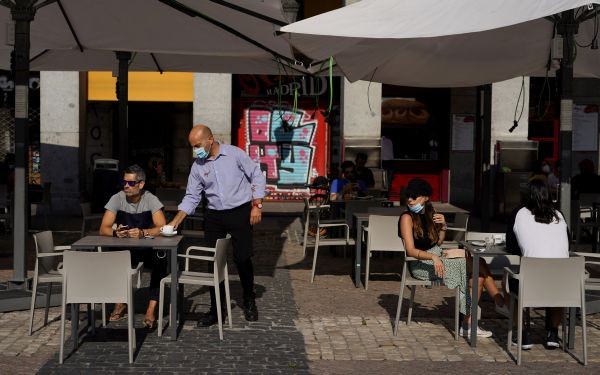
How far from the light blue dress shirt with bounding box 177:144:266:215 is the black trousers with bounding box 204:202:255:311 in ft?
0.21

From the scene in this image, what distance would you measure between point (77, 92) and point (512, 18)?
12.6 metres

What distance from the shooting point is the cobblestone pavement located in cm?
692

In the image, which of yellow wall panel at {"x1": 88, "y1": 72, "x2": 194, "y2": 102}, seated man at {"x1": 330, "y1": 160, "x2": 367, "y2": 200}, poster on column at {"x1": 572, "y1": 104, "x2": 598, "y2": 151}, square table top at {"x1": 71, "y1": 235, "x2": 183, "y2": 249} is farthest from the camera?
poster on column at {"x1": 572, "y1": 104, "x2": 598, "y2": 151}

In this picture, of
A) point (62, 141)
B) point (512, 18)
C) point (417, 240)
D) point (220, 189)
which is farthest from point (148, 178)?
point (512, 18)

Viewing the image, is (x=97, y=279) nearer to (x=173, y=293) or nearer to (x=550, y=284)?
(x=173, y=293)

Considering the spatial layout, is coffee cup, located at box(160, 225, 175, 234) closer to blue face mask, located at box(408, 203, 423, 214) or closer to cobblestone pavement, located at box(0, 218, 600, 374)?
cobblestone pavement, located at box(0, 218, 600, 374)

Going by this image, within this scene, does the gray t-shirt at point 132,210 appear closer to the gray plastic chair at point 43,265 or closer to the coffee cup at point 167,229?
the coffee cup at point 167,229

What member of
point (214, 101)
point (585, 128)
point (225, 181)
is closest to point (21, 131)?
point (225, 181)

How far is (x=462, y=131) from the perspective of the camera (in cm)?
2067

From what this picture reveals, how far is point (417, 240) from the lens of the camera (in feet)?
26.6

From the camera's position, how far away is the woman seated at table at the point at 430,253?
788 centimetres

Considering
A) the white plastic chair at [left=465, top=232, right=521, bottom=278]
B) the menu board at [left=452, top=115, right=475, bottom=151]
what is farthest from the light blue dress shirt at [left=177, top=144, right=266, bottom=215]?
the menu board at [left=452, top=115, right=475, bottom=151]

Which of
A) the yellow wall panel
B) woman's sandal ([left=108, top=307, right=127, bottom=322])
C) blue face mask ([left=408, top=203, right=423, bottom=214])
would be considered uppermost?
the yellow wall panel

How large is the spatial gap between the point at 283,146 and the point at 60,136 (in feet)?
15.6
